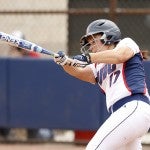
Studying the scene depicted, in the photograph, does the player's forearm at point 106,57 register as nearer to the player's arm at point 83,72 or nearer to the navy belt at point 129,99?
the navy belt at point 129,99

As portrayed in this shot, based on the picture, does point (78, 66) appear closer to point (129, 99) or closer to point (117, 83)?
point (117, 83)

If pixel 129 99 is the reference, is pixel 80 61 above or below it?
above

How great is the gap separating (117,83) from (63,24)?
211 inches

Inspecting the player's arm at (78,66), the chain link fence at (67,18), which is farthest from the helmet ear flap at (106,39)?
the chain link fence at (67,18)

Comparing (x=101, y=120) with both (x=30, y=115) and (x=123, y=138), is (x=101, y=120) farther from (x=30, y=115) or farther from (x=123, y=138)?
Answer: (x=123, y=138)

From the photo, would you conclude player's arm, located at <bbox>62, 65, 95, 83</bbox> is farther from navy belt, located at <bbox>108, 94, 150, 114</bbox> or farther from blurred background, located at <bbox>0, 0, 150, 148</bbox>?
blurred background, located at <bbox>0, 0, 150, 148</bbox>

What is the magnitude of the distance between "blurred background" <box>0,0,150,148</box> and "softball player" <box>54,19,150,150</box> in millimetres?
3392

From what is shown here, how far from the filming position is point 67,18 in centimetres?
988

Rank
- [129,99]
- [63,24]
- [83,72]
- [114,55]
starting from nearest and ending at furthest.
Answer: [114,55] → [129,99] → [83,72] → [63,24]

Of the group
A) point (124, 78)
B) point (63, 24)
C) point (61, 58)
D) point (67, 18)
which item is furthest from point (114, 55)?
point (63, 24)

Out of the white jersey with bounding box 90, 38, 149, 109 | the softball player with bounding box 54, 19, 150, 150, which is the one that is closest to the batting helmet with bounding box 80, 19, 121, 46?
the softball player with bounding box 54, 19, 150, 150

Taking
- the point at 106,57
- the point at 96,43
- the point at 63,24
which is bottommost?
the point at 106,57

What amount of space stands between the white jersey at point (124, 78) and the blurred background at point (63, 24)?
3427 millimetres

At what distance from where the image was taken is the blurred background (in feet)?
30.3
